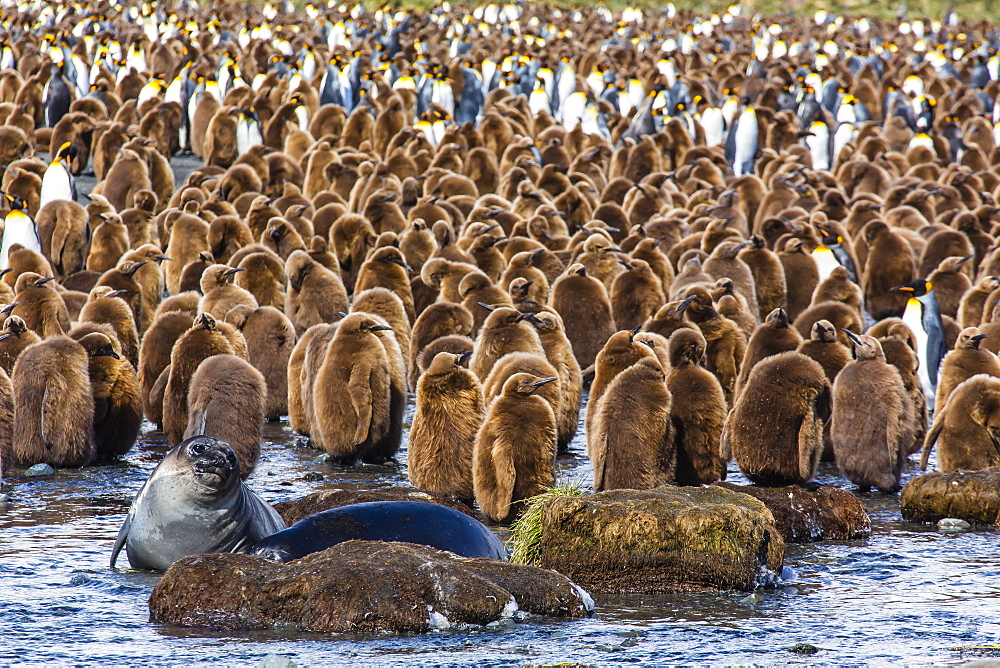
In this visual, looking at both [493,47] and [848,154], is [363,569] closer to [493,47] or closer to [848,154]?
[848,154]

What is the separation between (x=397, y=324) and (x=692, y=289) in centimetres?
253

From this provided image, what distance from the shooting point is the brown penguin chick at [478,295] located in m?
11.5

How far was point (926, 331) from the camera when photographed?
1191 cm

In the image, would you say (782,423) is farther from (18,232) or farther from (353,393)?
(18,232)

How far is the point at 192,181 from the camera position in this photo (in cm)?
1858

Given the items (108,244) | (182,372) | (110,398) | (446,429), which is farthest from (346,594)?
(108,244)

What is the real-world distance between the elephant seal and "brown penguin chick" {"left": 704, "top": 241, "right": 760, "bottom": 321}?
738 centimetres

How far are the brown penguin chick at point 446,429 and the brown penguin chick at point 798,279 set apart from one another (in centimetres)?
667

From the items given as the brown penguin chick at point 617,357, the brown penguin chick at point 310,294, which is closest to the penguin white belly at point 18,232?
the brown penguin chick at point 310,294

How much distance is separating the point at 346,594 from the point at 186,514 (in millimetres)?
1346

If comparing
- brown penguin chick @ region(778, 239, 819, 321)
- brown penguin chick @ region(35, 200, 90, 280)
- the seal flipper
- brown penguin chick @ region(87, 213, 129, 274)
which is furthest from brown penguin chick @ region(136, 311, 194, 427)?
brown penguin chick @ region(778, 239, 819, 321)

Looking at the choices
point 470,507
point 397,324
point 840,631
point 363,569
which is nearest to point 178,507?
point 363,569

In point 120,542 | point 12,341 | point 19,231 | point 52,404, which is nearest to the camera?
point 120,542

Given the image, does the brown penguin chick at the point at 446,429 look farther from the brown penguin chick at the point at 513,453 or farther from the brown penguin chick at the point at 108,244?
the brown penguin chick at the point at 108,244
